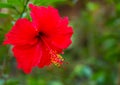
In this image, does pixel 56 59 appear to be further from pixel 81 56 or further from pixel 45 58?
pixel 81 56

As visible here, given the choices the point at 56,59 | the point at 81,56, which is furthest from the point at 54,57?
the point at 81,56

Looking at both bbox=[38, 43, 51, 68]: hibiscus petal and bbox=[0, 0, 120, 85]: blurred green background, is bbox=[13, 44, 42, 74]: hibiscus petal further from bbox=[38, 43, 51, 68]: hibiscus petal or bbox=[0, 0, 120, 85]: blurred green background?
bbox=[0, 0, 120, 85]: blurred green background

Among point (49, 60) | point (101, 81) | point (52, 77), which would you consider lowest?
point (49, 60)

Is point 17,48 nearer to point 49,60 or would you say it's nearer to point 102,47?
point 49,60

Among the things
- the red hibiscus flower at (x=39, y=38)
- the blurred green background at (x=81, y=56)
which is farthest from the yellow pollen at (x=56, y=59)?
the blurred green background at (x=81, y=56)

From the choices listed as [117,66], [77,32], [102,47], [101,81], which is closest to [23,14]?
[101,81]

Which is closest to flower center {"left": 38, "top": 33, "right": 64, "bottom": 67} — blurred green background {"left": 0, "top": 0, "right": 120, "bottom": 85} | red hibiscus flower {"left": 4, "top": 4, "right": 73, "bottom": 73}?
red hibiscus flower {"left": 4, "top": 4, "right": 73, "bottom": 73}
